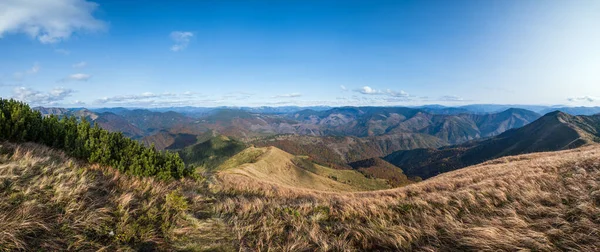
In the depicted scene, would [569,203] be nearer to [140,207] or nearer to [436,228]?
[436,228]

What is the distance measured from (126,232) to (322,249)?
14.9 feet

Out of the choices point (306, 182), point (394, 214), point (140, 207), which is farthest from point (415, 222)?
point (306, 182)

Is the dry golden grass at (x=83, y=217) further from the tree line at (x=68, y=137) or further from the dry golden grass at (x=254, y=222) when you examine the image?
the tree line at (x=68, y=137)

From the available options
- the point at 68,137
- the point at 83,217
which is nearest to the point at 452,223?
the point at 83,217

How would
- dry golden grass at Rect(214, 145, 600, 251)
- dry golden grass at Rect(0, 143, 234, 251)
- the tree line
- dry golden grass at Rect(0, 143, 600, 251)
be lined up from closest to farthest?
dry golden grass at Rect(0, 143, 234, 251) < dry golden grass at Rect(0, 143, 600, 251) < dry golden grass at Rect(214, 145, 600, 251) < the tree line

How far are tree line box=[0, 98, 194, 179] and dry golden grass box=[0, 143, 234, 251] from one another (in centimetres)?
511

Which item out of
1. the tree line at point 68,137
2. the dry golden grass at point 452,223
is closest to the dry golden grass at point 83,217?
the dry golden grass at point 452,223

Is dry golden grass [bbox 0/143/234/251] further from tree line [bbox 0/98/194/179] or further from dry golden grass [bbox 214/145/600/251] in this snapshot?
tree line [bbox 0/98/194/179]

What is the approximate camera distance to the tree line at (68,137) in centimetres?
1113

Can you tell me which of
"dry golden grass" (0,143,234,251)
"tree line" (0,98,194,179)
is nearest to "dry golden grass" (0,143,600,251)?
"dry golden grass" (0,143,234,251)

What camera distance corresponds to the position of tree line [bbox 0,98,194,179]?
36.5 ft

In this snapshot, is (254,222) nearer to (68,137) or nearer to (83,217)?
(83,217)

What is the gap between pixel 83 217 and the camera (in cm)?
521

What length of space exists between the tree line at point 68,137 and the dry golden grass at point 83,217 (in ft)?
16.8
